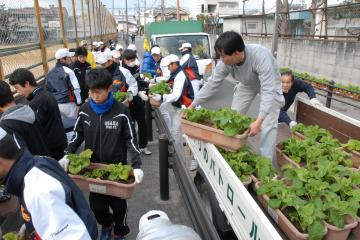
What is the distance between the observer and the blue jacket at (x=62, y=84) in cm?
557

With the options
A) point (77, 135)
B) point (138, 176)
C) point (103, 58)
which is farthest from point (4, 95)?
point (103, 58)

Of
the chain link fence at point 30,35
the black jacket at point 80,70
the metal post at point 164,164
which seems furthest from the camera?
the black jacket at point 80,70

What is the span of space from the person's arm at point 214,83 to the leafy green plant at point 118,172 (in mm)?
1265

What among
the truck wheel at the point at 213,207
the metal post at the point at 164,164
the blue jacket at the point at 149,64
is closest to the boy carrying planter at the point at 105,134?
the metal post at the point at 164,164

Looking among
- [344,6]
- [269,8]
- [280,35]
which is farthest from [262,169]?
[269,8]

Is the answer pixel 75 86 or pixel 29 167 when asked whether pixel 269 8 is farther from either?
pixel 29 167

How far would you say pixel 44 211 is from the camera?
1.62m

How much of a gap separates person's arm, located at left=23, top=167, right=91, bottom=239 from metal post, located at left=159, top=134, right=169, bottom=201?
2130mm

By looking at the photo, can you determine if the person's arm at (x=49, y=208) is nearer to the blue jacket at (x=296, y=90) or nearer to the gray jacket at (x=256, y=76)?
the gray jacket at (x=256, y=76)

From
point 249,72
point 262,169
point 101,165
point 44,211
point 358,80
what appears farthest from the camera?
point 358,80

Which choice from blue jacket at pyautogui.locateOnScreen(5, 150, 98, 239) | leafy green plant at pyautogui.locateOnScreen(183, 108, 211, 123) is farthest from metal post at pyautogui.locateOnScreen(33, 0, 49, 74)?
blue jacket at pyautogui.locateOnScreen(5, 150, 98, 239)

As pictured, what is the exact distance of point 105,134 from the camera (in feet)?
10.2

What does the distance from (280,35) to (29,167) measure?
16093mm

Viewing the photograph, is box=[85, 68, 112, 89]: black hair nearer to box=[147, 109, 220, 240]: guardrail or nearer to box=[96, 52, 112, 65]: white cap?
box=[147, 109, 220, 240]: guardrail
